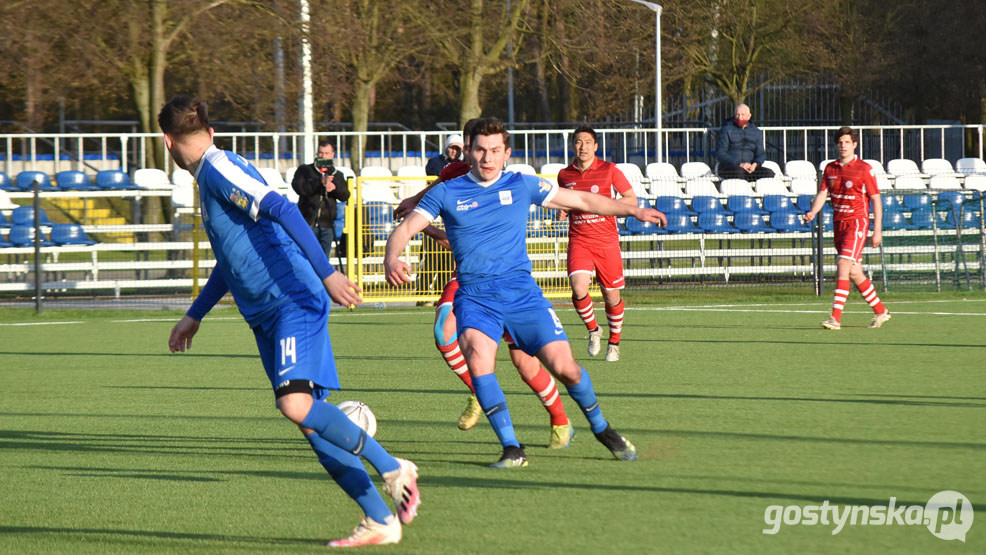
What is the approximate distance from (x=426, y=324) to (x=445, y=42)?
48.0 feet

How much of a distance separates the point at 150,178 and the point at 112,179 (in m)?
1.93

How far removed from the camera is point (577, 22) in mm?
31734

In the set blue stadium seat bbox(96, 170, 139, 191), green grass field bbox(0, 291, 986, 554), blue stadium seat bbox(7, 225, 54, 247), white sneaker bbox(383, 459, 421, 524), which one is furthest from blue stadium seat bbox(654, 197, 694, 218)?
white sneaker bbox(383, 459, 421, 524)

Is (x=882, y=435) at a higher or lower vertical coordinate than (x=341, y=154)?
lower

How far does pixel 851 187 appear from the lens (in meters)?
13.0

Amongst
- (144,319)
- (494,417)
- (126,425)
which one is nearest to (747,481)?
(494,417)

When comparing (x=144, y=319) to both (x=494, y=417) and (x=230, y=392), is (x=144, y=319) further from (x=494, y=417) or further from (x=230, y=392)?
(x=494, y=417)

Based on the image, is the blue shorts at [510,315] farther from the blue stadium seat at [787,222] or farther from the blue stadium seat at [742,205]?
the blue stadium seat at [742,205]

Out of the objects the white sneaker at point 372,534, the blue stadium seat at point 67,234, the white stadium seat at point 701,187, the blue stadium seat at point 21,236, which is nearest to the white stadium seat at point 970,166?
the white stadium seat at point 701,187

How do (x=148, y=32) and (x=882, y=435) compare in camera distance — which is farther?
(x=148, y=32)

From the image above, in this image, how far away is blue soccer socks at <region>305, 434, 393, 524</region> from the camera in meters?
5.12

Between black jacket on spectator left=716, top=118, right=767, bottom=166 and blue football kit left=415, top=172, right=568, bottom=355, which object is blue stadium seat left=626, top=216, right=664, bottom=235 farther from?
blue football kit left=415, top=172, right=568, bottom=355

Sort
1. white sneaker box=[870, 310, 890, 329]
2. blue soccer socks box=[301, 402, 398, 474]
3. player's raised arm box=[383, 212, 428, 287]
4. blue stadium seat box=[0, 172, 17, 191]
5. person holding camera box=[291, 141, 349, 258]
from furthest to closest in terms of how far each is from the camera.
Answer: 1. blue stadium seat box=[0, 172, 17, 191]
2. person holding camera box=[291, 141, 349, 258]
3. white sneaker box=[870, 310, 890, 329]
4. player's raised arm box=[383, 212, 428, 287]
5. blue soccer socks box=[301, 402, 398, 474]

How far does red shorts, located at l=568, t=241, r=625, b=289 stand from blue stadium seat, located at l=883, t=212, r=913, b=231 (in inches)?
366
